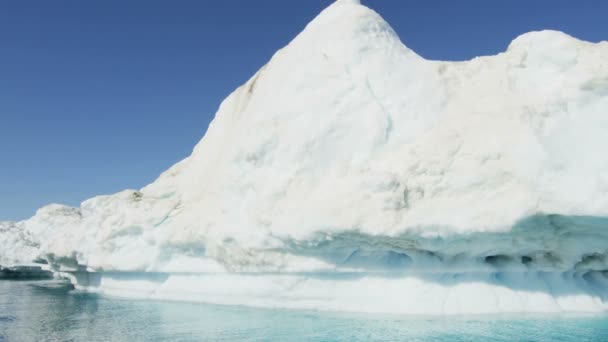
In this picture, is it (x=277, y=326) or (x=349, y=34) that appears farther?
(x=349, y=34)

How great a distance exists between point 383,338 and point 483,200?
4.51 meters

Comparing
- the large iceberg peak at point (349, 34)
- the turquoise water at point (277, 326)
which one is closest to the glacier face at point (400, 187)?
the large iceberg peak at point (349, 34)

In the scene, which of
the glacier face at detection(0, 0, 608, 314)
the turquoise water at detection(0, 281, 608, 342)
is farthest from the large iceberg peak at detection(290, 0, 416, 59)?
the turquoise water at detection(0, 281, 608, 342)

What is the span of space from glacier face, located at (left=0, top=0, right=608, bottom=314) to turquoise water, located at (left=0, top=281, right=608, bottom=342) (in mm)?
1039

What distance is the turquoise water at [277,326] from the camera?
34.9 ft

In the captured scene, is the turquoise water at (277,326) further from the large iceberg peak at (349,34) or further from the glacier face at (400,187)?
the large iceberg peak at (349,34)

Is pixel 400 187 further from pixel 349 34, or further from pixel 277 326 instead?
pixel 349 34

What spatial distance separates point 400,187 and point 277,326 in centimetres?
464

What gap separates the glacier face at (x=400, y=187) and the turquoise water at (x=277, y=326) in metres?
1.04

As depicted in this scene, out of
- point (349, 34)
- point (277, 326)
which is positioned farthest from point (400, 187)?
point (349, 34)

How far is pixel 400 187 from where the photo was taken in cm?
1345

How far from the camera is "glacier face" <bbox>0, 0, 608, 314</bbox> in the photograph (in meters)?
12.6

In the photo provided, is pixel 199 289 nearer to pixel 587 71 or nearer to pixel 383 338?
pixel 383 338

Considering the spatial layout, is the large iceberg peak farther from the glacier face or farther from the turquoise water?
the turquoise water
